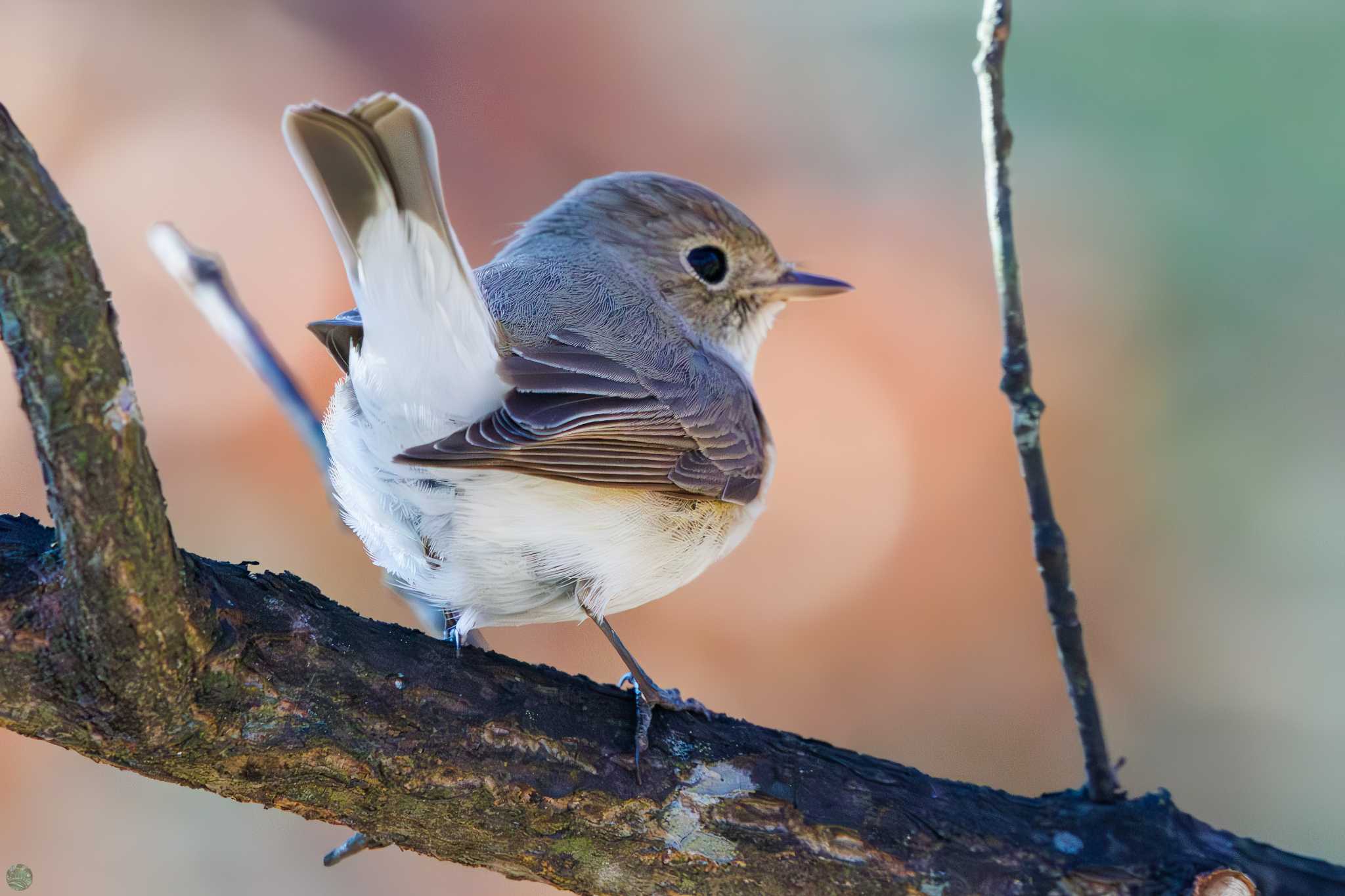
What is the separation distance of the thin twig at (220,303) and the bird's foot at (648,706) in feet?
3.45

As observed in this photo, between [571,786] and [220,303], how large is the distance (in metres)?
1.28

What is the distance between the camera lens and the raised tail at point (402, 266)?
222cm

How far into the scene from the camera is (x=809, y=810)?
2160 millimetres

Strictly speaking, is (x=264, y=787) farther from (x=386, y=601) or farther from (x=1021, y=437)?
(x=386, y=601)

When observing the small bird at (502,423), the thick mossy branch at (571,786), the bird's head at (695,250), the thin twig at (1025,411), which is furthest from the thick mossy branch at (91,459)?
the bird's head at (695,250)

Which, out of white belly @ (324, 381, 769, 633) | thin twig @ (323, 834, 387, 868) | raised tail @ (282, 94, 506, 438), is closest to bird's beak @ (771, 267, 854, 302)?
white belly @ (324, 381, 769, 633)

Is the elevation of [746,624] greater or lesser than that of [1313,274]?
lesser

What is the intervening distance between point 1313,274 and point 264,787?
4.00 metres

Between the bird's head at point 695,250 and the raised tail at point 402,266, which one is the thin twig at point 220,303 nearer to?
the raised tail at point 402,266

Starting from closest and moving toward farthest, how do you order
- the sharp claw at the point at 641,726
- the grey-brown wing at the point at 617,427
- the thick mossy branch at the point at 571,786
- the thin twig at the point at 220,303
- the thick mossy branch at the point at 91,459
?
the thick mossy branch at the point at 91,459 < the thick mossy branch at the point at 571,786 < the sharp claw at the point at 641,726 < the grey-brown wing at the point at 617,427 < the thin twig at the point at 220,303

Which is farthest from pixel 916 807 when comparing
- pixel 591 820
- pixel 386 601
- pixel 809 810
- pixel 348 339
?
pixel 386 601

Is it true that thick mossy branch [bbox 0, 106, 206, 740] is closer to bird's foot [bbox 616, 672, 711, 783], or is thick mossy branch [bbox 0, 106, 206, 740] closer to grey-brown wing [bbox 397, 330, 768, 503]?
grey-brown wing [bbox 397, 330, 768, 503]

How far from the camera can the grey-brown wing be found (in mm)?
2260

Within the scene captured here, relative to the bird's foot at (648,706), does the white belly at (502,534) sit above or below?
above
